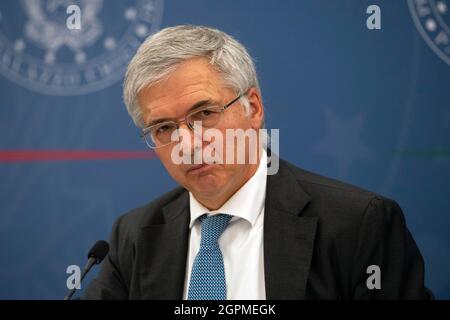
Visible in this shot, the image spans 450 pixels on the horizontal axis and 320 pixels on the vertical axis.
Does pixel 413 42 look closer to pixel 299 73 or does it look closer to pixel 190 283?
pixel 299 73

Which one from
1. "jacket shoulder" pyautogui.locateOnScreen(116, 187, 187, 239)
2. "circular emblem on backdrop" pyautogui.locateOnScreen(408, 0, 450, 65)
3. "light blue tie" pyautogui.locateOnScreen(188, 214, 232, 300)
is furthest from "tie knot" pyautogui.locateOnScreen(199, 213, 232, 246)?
"circular emblem on backdrop" pyautogui.locateOnScreen(408, 0, 450, 65)

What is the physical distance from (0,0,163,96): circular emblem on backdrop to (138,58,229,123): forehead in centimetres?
62

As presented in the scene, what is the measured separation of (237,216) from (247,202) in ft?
0.18

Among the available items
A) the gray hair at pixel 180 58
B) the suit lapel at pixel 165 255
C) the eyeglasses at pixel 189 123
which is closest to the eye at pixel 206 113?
the eyeglasses at pixel 189 123

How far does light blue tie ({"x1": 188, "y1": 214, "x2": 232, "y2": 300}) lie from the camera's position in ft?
5.77

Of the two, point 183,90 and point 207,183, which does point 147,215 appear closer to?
point 207,183

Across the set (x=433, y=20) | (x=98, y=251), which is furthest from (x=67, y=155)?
(x=433, y=20)

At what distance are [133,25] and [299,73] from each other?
68 cm

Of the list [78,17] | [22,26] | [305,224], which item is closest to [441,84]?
[305,224]

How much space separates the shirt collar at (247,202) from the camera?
5.96ft

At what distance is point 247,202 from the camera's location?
182cm

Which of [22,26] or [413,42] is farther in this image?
[22,26]
